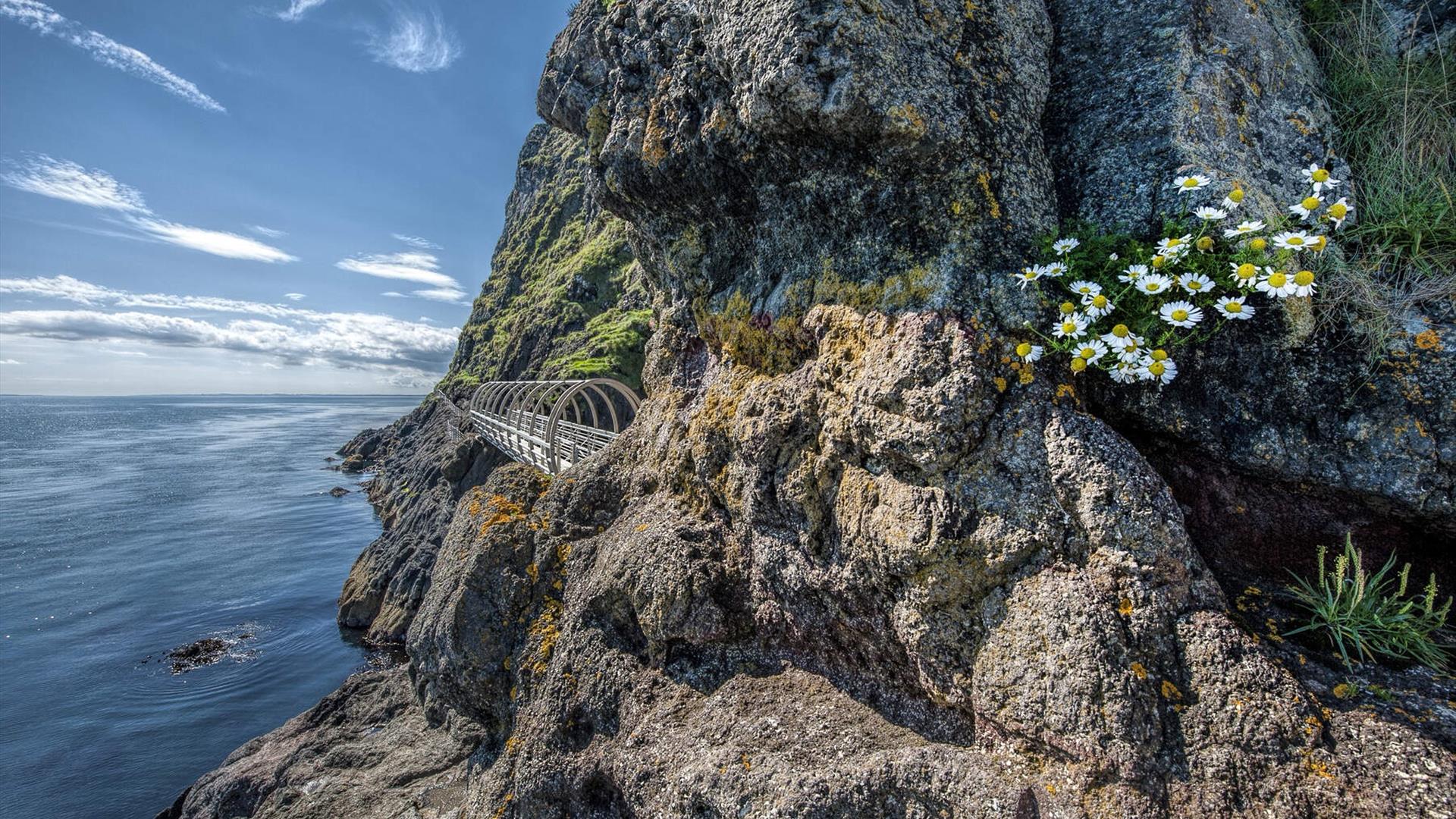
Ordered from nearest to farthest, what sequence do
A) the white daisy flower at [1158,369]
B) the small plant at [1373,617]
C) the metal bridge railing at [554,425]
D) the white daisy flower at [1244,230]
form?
the small plant at [1373,617]
the white daisy flower at [1244,230]
the white daisy flower at [1158,369]
the metal bridge railing at [554,425]

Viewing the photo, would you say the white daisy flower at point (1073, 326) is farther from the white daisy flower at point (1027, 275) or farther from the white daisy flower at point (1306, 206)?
the white daisy flower at point (1306, 206)

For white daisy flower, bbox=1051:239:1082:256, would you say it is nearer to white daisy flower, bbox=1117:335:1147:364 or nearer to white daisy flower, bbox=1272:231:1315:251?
white daisy flower, bbox=1117:335:1147:364

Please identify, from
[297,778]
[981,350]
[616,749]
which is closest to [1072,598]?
[981,350]

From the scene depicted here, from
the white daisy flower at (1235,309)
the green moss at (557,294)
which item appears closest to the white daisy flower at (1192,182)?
the white daisy flower at (1235,309)

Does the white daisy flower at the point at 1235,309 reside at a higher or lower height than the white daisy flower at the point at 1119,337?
higher

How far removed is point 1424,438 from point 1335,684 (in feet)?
4.87

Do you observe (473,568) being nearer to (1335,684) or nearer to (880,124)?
(880,124)

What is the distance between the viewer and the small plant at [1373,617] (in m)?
3.06

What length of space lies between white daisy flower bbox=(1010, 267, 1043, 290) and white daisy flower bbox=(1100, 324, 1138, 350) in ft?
1.90

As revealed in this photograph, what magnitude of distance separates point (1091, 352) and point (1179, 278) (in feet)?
2.15

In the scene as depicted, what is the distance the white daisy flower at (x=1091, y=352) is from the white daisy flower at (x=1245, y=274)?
29.6 inches

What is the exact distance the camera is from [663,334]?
7.70 metres

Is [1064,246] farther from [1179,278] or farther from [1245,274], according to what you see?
[1245,274]

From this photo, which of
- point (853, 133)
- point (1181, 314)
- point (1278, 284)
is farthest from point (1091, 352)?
point (853, 133)
